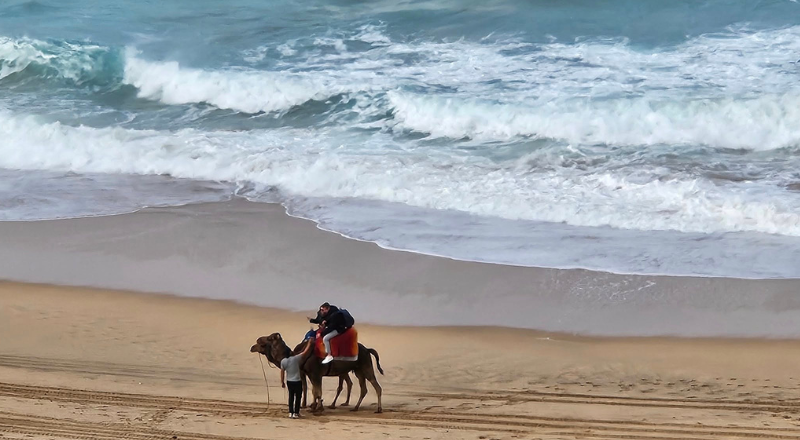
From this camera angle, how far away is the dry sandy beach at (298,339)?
7.86m

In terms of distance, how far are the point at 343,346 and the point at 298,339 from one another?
1.75 metres

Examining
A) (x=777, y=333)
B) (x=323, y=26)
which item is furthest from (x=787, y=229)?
(x=323, y=26)

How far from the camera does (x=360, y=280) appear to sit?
11.3 meters

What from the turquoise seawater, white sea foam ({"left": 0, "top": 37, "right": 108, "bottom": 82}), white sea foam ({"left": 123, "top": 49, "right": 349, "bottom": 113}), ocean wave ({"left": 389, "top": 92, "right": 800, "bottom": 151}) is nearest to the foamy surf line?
the turquoise seawater

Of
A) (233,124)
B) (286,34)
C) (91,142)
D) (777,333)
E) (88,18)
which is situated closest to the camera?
(777,333)

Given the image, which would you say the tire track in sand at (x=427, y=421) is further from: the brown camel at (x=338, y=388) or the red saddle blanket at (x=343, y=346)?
the red saddle blanket at (x=343, y=346)

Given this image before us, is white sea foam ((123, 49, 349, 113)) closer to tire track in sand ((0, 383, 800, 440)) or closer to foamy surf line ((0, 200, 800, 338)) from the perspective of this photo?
foamy surf line ((0, 200, 800, 338))

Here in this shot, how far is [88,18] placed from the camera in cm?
A: 2458

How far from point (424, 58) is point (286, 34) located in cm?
383

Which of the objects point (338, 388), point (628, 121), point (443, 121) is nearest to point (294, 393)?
point (338, 388)

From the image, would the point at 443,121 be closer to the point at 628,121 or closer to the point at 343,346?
the point at 628,121

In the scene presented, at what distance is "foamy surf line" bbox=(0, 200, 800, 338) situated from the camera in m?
10.2

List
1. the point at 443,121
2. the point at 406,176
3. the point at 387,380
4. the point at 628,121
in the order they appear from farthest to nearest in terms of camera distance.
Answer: the point at 443,121, the point at 628,121, the point at 406,176, the point at 387,380

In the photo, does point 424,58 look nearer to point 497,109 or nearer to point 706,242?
point 497,109
